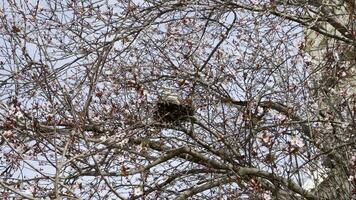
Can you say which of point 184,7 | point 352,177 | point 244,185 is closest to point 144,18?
point 184,7

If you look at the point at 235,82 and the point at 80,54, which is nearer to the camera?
the point at 80,54

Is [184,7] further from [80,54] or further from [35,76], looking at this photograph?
Result: [35,76]

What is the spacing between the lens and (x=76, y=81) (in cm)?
646

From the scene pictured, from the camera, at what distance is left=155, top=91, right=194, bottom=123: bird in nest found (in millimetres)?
6055

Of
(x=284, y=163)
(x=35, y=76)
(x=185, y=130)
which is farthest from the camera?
A: (x=185, y=130)

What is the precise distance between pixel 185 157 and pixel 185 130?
1.00ft

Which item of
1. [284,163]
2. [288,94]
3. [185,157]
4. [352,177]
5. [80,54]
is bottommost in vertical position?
[352,177]

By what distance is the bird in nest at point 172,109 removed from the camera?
605cm

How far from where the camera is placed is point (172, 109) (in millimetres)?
6188

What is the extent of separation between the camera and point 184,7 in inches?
249

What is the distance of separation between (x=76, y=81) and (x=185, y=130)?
134 centimetres

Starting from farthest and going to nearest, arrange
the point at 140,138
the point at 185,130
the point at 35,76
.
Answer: the point at 185,130 < the point at 140,138 < the point at 35,76

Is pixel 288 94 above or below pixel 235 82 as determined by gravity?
below

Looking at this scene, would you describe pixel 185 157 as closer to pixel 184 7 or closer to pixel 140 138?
pixel 140 138
